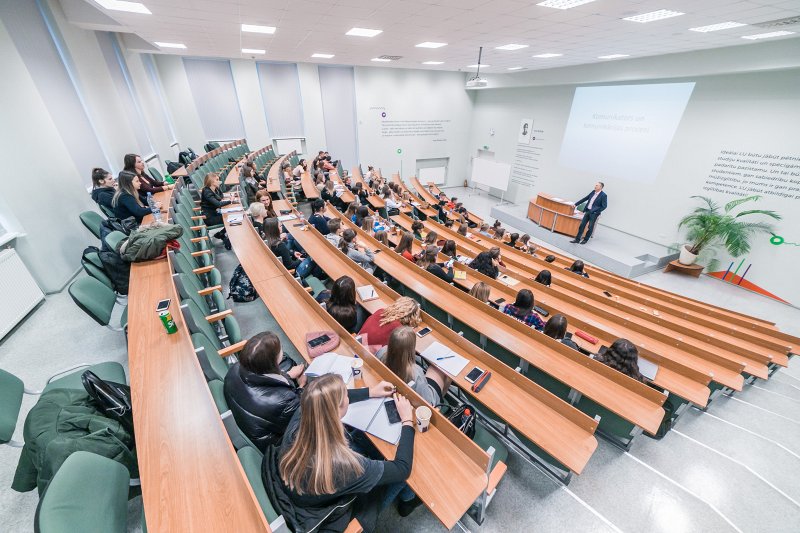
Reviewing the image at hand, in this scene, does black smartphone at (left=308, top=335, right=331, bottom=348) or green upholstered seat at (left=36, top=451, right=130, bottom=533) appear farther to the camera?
black smartphone at (left=308, top=335, right=331, bottom=348)

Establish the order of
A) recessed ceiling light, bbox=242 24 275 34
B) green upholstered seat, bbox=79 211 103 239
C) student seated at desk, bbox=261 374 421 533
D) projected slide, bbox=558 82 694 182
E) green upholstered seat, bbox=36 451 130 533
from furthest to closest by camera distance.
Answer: projected slide, bbox=558 82 694 182, recessed ceiling light, bbox=242 24 275 34, green upholstered seat, bbox=79 211 103 239, student seated at desk, bbox=261 374 421 533, green upholstered seat, bbox=36 451 130 533

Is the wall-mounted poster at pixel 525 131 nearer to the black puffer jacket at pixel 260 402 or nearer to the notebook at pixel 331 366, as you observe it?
the notebook at pixel 331 366

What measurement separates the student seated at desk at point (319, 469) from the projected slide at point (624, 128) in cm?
1138

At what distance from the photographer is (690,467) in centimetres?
285

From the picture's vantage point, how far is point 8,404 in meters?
2.01

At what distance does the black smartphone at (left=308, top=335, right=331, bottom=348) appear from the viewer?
110 inches

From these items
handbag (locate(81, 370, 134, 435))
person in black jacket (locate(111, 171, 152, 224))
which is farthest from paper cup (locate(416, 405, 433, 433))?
person in black jacket (locate(111, 171, 152, 224))

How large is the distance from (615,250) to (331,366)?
31.6 feet

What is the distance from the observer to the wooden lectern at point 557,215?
32.2 ft

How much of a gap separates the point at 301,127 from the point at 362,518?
1415cm

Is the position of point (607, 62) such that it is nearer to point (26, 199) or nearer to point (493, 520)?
point (493, 520)

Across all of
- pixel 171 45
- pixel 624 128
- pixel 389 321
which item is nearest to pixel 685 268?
pixel 624 128

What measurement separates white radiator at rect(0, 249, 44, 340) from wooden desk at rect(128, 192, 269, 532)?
195cm

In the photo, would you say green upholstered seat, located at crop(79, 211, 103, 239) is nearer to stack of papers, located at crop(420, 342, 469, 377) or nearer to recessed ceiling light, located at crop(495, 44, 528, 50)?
stack of papers, located at crop(420, 342, 469, 377)
